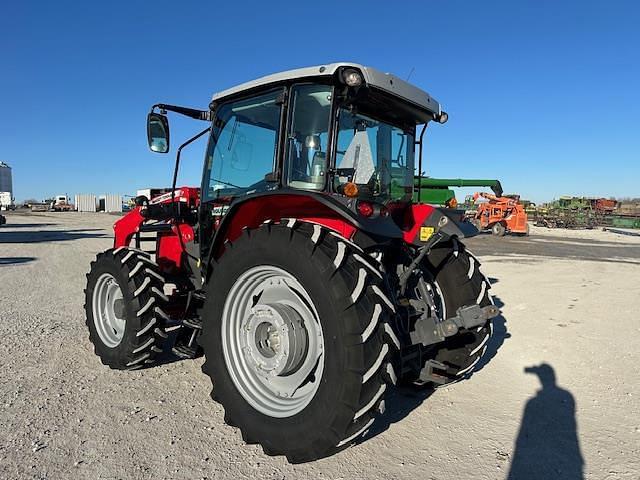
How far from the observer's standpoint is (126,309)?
3830mm

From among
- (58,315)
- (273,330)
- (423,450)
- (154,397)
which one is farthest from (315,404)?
(58,315)

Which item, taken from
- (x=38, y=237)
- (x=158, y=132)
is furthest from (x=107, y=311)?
(x=38, y=237)

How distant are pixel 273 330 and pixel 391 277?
1059 millimetres

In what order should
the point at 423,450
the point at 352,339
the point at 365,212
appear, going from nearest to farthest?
the point at 352,339
the point at 365,212
the point at 423,450

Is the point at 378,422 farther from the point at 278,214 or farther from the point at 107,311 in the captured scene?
the point at 107,311

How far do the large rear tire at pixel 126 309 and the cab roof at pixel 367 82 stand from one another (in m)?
1.72

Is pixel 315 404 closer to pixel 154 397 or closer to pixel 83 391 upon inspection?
pixel 154 397

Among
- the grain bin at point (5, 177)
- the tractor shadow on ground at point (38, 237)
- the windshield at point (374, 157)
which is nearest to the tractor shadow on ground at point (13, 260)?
the tractor shadow on ground at point (38, 237)

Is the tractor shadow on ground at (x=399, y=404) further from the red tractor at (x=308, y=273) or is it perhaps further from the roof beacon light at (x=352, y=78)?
the roof beacon light at (x=352, y=78)

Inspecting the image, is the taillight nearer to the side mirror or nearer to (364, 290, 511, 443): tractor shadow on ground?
(364, 290, 511, 443): tractor shadow on ground

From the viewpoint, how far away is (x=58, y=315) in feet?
19.3

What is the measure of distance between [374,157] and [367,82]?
2.26ft

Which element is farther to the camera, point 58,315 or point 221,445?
point 58,315

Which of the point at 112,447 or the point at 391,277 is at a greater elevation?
the point at 391,277
